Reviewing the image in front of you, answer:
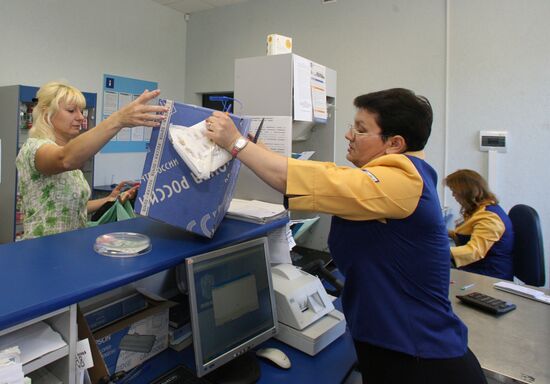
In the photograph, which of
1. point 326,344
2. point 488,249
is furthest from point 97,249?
point 488,249

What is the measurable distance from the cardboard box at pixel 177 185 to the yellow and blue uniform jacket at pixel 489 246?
1727 millimetres

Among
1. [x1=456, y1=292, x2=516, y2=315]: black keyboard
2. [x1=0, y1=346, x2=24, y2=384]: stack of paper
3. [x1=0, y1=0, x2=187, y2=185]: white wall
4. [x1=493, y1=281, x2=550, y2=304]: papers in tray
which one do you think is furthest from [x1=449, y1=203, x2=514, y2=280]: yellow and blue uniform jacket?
[x1=0, y1=0, x2=187, y2=185]: white wall

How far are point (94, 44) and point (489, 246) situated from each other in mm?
3922

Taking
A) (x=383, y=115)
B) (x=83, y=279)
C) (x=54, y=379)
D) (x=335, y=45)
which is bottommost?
(x=54, y=379)

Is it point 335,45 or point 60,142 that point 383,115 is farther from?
point 335,45

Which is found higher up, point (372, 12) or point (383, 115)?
point (372, 12)

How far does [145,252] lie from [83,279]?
0.64 ft

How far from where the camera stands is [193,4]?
14.8 ft

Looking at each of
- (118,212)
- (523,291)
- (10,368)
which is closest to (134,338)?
(10,368)

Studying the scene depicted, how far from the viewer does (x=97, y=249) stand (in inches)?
37.0

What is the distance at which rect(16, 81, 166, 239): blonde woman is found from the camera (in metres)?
1.37

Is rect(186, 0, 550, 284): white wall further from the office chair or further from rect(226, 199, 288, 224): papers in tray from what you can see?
rect(226, 199, 288, 224): papers in tray

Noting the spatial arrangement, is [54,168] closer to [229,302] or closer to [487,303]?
[229,302]

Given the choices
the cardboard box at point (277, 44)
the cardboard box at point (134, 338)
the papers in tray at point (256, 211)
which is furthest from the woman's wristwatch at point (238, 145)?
the cardboard box at point (277, 44)
